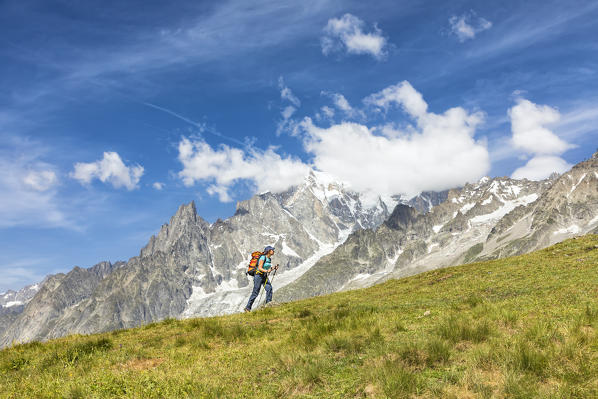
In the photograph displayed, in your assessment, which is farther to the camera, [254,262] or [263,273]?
[263,273]

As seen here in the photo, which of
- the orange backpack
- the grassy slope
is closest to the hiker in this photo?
the orange backpack

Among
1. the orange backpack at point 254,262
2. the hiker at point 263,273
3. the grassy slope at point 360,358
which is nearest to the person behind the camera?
the grassy slope at point 360,358

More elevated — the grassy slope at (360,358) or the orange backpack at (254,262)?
the orange backpack at (254,262)

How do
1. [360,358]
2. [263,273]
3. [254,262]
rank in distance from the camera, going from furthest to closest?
[263,273] → [254,262] → [360,358]

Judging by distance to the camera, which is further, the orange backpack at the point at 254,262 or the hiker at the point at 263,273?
the hiker at the point at 263,273

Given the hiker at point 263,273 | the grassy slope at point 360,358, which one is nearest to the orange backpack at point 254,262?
the hiker at point 263,273

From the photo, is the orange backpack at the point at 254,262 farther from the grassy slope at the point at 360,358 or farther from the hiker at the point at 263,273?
the grassy slope at the point at 360,358

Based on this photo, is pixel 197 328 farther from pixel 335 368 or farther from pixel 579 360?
pixel 579 360

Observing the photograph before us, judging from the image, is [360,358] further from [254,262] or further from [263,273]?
[263,273]

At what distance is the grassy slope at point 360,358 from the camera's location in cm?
737

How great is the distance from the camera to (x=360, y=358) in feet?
31.6

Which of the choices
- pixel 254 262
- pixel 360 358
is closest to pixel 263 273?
pixel 254 262

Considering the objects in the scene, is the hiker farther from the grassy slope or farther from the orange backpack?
the grassy slope

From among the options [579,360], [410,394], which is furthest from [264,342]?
[579,360]
